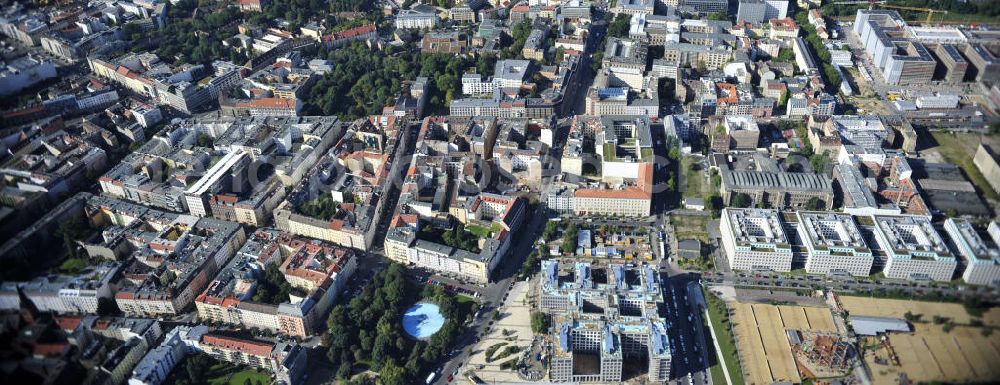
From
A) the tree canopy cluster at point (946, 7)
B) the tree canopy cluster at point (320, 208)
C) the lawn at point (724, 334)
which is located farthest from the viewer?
the tree canopy cluster at point (946, 7)

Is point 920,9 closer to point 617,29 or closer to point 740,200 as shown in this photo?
point 617,29

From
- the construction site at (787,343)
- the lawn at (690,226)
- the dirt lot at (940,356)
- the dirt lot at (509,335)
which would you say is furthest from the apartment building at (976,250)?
Result: the dirt lot at (509,335)

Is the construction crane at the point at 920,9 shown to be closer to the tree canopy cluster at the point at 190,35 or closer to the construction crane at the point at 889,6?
the construction crane at the point at 889,6

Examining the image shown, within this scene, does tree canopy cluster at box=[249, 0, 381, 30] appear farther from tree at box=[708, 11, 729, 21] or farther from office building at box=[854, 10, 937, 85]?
office building at box=[854, 10, 937, 85]

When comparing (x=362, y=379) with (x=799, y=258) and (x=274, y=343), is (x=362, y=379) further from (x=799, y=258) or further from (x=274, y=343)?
(x=799, y=258)

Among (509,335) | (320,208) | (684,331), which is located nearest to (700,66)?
(684,331)

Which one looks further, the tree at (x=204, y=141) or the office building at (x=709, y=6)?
the office building at (x=709, y=6)

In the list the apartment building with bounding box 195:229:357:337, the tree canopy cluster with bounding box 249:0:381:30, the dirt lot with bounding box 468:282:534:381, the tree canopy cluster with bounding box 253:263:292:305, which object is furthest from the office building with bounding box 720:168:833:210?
the tree canopy cluster with bounding box 249:0:381:30
